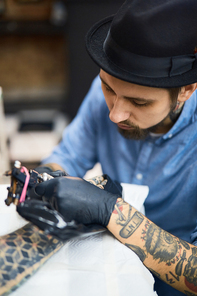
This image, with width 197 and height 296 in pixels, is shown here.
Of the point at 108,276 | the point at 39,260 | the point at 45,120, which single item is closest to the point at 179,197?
the point at 108,276

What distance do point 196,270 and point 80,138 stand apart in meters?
0.77

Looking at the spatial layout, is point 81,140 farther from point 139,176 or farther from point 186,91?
point 186,91

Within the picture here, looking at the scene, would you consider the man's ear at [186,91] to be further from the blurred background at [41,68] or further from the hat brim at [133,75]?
the blurred background at [41,68]

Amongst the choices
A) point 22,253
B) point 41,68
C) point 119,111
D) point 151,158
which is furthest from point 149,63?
point 41,68

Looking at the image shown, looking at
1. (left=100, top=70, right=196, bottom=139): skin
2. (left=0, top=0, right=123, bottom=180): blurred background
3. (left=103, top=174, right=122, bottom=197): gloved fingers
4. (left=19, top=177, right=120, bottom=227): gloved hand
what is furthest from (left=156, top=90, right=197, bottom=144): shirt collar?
(left=0, top=0, right=123, bottom=180): blurred background

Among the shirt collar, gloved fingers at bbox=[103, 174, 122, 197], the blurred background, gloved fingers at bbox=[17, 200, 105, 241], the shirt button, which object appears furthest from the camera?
the blurred background

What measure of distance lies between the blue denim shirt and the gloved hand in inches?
14.7

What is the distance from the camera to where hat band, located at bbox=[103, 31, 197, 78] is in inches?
29.9

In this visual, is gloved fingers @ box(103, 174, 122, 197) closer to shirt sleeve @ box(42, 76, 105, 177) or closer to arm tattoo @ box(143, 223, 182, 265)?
arm tattoo @ box(143, 223, 182, 265)

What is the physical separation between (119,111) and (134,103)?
0.05 m

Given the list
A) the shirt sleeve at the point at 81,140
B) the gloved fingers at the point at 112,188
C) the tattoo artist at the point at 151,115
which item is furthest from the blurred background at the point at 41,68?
the gloved fingers at the point at 112,188

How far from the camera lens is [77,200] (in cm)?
73

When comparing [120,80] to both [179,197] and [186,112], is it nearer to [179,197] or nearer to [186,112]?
[186,112]

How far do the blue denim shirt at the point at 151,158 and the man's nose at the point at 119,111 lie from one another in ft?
0.84
